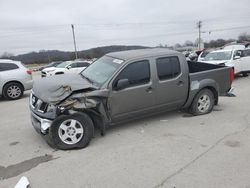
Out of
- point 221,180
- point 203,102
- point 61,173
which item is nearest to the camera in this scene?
point 221,180

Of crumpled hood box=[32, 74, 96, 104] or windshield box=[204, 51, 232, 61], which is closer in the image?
crumpled hood box=[32, 74, 96, 104]

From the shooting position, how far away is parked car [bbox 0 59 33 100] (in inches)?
418

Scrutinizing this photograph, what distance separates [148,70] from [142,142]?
5.23ft

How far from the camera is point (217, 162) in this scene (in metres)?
4.22

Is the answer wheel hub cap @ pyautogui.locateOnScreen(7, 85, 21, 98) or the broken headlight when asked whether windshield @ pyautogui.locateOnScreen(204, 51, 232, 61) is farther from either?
the broken headlight

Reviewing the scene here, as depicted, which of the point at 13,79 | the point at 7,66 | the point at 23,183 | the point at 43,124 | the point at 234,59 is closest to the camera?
the point at 23,183

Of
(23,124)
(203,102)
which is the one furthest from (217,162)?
(23,124)

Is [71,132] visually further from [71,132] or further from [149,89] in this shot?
[149,89]

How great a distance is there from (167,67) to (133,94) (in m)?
1.13

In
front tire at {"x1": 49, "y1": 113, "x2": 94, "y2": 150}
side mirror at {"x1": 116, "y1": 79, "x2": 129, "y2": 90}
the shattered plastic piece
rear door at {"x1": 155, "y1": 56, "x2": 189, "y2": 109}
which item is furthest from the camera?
rear door at {"x1": 155, "y1": 56, "x2": 189, "y2": 109}

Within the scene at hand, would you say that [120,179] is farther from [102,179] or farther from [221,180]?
[221,180]

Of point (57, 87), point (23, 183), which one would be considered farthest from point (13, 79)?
point (23, 183)

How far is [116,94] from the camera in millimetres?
5387

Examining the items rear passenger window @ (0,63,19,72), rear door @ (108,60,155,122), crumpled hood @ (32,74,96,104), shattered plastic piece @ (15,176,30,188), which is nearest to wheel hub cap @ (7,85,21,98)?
rear passenger window @ (0,63,19,72)
